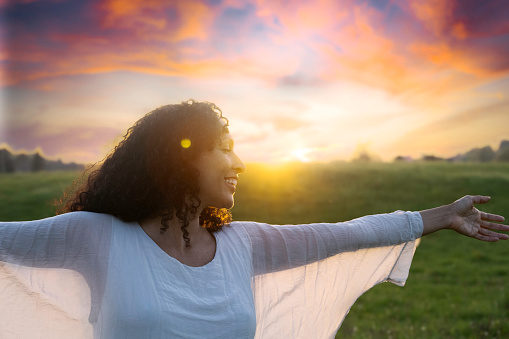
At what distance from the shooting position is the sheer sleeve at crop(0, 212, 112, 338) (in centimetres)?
243

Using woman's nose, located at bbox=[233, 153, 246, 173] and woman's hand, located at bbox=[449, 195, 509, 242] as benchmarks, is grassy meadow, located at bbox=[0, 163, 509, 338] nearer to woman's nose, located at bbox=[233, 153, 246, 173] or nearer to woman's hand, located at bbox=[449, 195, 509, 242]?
woman's nose, located at bbox=[233, 153, 246, 173]

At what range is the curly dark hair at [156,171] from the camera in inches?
110

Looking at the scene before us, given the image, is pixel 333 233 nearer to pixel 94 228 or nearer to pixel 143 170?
pixel 143 170

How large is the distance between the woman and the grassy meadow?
13.4 feet

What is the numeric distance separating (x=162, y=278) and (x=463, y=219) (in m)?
2.14

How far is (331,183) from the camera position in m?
28.4

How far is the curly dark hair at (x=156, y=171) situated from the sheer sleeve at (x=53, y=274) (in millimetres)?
178

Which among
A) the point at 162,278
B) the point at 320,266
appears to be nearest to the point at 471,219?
the point at 320,266

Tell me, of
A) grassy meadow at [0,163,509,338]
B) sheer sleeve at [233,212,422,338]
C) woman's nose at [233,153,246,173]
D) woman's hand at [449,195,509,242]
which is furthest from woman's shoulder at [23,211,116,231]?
grassy meadow at [0,163,509,338]

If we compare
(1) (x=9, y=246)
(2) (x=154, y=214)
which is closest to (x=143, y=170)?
(2) (x=154, y=214)

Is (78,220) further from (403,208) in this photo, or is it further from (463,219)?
(403,208)

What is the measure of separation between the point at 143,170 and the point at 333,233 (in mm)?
1309

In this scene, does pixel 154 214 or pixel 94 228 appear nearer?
pixel 94 228

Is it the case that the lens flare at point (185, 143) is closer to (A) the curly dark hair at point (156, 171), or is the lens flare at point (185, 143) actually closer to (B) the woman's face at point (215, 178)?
(A) the curly dark hair at point (156, 171)
